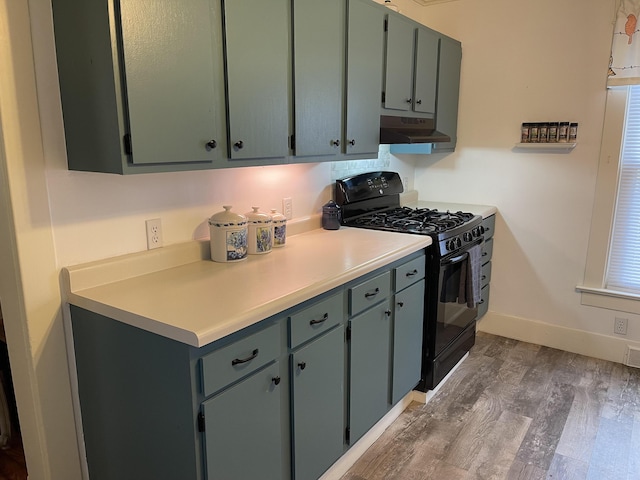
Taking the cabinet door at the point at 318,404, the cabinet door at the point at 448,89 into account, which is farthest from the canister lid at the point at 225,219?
the cabinet door at the point at 448,89

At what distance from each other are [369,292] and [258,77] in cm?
105

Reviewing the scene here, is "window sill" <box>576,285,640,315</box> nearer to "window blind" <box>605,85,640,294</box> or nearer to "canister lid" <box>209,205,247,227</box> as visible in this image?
"window blind" <box>605,85,640,294</box>

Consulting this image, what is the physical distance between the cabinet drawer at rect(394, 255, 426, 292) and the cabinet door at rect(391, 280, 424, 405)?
3 centimetres

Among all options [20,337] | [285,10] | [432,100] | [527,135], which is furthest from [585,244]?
[20,337]

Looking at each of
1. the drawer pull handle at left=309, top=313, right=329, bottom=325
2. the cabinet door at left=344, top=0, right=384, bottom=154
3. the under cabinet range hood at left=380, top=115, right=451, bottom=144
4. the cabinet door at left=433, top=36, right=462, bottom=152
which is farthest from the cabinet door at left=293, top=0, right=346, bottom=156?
the cabinet door at left=433, top=36, right=462, bottom=152

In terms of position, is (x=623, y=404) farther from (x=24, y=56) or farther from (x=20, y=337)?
(x=24, y=56)

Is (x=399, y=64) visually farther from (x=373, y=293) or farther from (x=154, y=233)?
(x=154, y=233)

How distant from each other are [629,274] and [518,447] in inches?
66.0

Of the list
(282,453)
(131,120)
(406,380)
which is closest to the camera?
(131,120)

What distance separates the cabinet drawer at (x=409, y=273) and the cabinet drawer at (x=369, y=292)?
0.29 feet

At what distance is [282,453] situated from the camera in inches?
67.3

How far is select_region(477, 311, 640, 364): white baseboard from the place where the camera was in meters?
3.34

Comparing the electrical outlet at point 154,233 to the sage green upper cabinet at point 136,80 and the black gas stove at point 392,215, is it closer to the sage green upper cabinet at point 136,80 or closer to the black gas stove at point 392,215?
the sage green upper cabinet at point 136,80

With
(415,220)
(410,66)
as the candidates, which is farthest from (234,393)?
(410,66)
